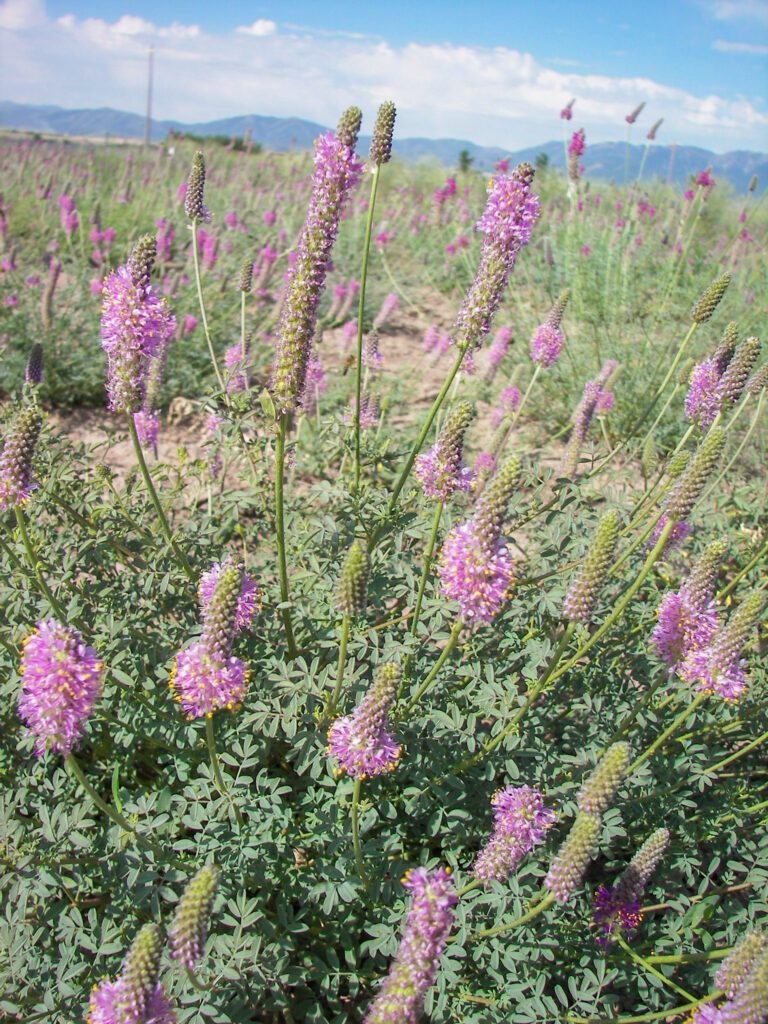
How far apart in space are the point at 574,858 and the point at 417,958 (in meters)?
0.55

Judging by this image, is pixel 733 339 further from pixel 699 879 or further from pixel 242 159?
pixel 242 159

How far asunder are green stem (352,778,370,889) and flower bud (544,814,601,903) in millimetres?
584

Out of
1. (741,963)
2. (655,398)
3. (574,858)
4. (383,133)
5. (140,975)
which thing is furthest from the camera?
(655,398)

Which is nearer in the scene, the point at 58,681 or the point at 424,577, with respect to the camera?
the point at 58,681

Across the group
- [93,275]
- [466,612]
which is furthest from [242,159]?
[466,612]

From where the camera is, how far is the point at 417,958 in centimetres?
159

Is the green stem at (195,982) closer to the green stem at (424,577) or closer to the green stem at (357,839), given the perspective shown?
the green stem at (357,839)

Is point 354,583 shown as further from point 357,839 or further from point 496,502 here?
point 357,839

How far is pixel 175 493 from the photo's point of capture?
3.19 m

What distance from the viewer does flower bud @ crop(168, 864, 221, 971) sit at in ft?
5.34

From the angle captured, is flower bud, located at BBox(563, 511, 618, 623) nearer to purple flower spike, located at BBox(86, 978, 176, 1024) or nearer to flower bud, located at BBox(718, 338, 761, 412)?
flower bud, located at BBox(718, 338, 761, 412)

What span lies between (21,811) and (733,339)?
376cm

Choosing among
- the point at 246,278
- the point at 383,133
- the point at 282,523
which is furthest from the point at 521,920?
the point at 246,278

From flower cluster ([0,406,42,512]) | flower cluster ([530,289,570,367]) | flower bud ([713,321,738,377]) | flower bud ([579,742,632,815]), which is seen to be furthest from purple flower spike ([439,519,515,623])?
flower cluster ([530,289,570,367])
